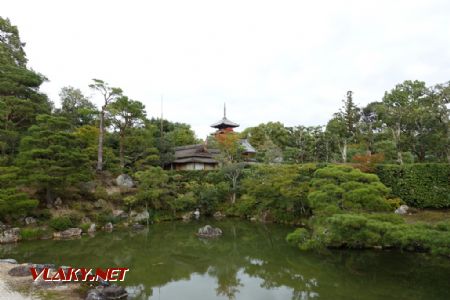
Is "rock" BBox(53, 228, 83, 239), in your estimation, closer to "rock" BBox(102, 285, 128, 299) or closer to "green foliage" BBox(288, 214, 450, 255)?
"rock" BBox(102, 285, 128, 299)

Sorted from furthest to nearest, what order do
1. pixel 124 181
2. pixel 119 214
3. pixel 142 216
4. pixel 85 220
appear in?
pixel 124 181 → pixel 142 216 → pixel 119 214 → pixel 85 220

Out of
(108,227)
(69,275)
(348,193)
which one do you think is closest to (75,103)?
(108,227)

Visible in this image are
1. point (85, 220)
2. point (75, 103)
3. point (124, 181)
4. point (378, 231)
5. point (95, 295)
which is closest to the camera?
point (95, 295)

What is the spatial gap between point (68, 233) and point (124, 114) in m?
8.55

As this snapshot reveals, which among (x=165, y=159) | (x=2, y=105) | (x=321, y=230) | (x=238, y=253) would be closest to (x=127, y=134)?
(x=165, y=159)

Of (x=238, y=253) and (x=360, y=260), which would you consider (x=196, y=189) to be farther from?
(x=360, y=260)

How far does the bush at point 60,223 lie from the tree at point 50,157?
1441mm

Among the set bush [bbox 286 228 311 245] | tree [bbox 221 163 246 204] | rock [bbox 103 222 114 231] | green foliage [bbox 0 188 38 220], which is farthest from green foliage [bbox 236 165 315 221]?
green foliage [bbox 0 188 38 220]

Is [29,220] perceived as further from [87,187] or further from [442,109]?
[442,109]

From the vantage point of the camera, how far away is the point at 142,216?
1769cm

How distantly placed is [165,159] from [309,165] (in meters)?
11.0

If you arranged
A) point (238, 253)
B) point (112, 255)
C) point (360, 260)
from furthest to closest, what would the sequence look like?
point (238, 253) → point (112, 255) → point (360, 260)

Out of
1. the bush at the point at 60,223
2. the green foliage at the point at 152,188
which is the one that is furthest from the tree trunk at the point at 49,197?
the green foliage at the point at 152,188

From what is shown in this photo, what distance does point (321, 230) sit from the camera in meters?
10.5
